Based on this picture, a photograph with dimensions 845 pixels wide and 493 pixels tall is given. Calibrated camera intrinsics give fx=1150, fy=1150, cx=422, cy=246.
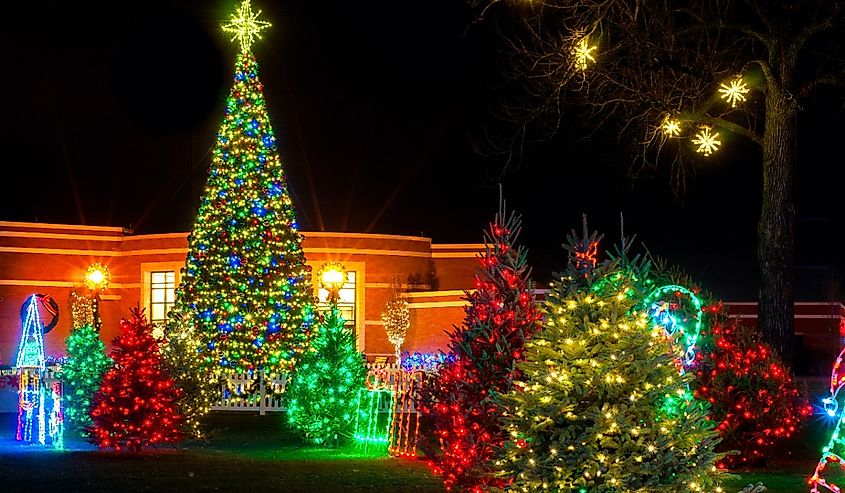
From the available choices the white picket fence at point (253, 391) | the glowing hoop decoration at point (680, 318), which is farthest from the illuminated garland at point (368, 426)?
the white picket fence at point (253, 391)

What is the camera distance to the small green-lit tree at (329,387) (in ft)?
55.9

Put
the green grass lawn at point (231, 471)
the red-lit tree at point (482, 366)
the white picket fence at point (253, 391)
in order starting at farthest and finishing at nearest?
the white picket fence at point (253, 391)
the green grass lawn at point (231, 471)
the red-lit tree at point (482, 366)

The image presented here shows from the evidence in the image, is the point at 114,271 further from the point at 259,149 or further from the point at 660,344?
the point at 660,344

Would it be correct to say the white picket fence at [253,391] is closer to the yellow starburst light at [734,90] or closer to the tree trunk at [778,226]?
the tree trunk at [778,226]

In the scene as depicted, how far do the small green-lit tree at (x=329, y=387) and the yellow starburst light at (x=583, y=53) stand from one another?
528 centimetres

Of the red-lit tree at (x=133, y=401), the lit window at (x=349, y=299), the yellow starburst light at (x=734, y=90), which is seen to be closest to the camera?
the red-lit tree at (x=133, y=401)

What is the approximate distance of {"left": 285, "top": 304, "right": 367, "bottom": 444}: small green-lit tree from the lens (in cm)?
1705

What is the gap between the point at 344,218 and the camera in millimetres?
43781

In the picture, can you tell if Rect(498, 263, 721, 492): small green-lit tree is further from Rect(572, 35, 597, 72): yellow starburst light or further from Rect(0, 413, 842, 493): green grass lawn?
Rect(572, 35, 597, 72): yellow starburst light

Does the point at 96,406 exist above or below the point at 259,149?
below

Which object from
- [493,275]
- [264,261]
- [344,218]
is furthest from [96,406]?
[344,218]

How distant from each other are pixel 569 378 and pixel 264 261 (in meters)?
17.6

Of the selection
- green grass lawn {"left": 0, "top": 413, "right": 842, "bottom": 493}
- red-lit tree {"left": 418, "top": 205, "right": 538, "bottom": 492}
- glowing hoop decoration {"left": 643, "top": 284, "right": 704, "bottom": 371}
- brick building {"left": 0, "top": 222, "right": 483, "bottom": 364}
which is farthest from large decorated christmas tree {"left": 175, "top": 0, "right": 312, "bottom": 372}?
red-lit tree {"left": 418, "top": 205, "right": 538, "bottom": 492}

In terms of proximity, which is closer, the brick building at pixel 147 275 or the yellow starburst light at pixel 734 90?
the yellow starburst light at pixel 734 90
